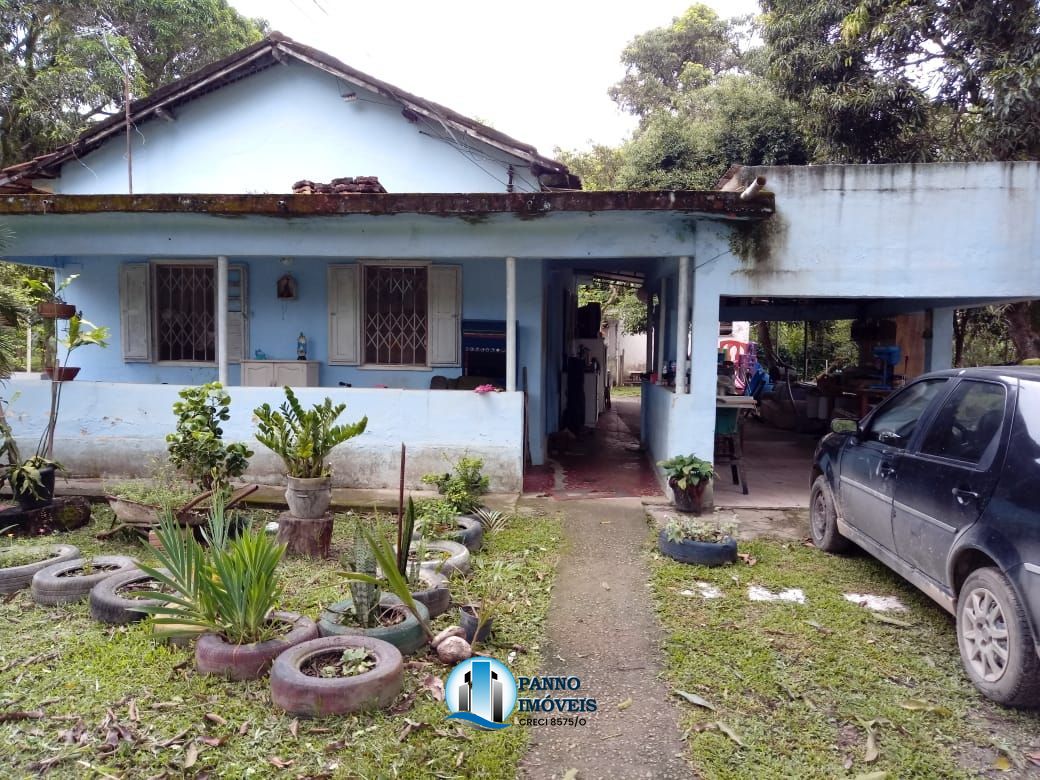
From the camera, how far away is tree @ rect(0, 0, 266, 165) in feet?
46.6

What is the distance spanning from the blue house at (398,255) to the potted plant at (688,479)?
38 centimetres

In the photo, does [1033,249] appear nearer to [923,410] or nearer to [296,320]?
[923,410]

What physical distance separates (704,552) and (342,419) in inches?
163

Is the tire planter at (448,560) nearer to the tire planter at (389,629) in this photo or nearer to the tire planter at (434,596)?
the tire planter at (434,596)

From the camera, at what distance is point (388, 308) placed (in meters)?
8.85

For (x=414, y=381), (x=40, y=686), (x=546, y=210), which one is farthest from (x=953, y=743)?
(x=414, y=381)

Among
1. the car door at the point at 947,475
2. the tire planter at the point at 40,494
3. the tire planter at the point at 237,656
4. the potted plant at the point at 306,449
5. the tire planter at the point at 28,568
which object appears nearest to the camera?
the tire planter at the point at 237,656

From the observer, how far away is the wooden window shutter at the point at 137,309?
9.08 metres

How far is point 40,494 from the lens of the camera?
19.6 feet

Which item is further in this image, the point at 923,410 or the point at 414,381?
the point at 414,381

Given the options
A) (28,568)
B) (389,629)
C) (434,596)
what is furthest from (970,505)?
(28,568)

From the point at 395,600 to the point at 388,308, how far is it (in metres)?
5.38

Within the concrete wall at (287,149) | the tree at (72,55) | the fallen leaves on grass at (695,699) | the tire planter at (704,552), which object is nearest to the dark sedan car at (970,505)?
the tire planter at (704,552)

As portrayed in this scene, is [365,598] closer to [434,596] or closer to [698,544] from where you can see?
[434,596]
